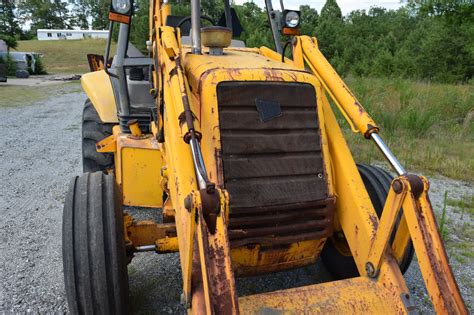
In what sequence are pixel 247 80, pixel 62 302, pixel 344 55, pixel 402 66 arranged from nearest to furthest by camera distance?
pixel 247 80 → pixel 62 302 → pixel 402 66 → pixel 344 55

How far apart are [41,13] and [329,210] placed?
94082mm

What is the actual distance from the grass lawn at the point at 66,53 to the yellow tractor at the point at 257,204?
31.3m

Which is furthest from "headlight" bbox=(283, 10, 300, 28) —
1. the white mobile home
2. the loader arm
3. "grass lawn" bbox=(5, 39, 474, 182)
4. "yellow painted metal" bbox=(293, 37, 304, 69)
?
the white mobile home

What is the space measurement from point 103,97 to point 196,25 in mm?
2280

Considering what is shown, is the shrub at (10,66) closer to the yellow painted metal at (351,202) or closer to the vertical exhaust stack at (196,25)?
the vertical exhaust stack at (196,25)

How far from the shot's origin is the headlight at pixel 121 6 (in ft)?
10.6

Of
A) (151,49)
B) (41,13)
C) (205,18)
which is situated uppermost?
(41,13)

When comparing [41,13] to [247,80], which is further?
[41,13]

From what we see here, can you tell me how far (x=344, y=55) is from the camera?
966 inches

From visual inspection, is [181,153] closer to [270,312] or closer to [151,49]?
[270,312]

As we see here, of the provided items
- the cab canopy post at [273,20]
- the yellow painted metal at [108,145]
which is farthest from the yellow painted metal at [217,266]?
the yellow painted metal at [108,145]

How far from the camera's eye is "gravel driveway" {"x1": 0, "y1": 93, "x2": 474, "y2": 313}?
10.2 ft

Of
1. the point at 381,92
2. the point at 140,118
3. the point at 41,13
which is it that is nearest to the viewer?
the point at 140,118

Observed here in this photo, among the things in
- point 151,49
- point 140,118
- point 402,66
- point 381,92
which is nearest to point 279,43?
point 151,49
